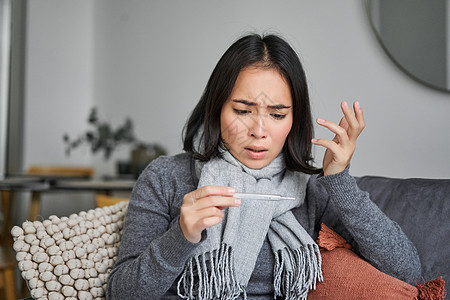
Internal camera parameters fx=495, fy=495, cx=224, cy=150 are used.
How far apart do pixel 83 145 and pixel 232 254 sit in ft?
9.06

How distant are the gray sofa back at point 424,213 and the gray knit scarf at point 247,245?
0.74 ft

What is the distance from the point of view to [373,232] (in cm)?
109

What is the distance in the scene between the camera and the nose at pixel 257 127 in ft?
3.69

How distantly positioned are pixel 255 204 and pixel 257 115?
0.21 m

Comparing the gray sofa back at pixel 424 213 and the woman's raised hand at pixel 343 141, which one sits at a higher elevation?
the woman's raised hand at pixel 343 141

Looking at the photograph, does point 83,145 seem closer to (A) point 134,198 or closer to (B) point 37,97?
(B) point 37,97

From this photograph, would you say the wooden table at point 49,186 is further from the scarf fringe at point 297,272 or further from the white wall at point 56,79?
the scarf fringe at point 297,272

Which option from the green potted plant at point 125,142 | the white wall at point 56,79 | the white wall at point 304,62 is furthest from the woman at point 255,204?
the white wall at point 56,79

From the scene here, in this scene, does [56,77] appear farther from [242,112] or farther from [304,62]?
[242,112]

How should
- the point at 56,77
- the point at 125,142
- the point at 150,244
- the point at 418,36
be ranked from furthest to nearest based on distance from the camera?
the point at 56,77 < the point at 125,142 < the point at 418,36 < the point at 150,244

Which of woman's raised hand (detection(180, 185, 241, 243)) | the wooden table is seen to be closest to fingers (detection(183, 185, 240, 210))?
woman's raised hand (detection(180, 185, 241, 243))

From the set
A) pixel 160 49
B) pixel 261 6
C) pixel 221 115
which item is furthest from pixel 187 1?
pixel 221 115

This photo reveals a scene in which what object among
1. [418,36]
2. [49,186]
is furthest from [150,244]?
[49,186]

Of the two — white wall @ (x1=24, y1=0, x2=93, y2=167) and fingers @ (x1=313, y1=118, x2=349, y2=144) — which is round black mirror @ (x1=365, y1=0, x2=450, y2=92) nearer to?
fingers @ (x1=313, y1=118, x2=349, y2=144)
